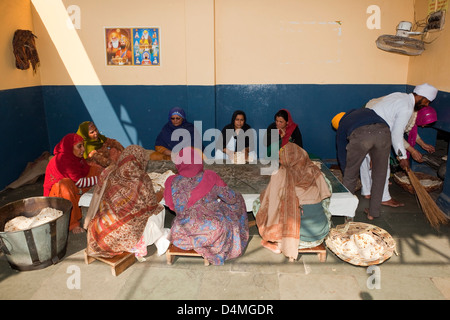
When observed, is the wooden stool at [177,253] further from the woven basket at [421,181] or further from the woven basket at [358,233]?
the woven basket at [421,181]

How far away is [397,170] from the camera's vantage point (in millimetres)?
6016

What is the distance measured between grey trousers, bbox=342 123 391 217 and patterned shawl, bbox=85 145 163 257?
2540mm

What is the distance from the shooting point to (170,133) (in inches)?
239

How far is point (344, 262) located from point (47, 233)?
3005 millimetres

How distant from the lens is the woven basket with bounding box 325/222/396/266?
3.40 m

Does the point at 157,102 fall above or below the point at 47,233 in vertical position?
above

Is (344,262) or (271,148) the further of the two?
(271,148)

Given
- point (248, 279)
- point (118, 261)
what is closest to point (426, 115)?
point (248, 279)

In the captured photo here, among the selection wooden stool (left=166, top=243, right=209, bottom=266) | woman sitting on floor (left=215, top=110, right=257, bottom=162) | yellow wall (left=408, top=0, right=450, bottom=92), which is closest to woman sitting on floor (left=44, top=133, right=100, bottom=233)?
wooden stool (left=166, top=243, right=209, bottom=266)

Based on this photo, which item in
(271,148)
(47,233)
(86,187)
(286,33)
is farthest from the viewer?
→ (286,33)

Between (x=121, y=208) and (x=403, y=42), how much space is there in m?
5.16

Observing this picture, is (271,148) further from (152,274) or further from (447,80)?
(152,274)

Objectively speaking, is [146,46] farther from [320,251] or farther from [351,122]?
[320,251]

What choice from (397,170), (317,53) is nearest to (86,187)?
(317,53)
